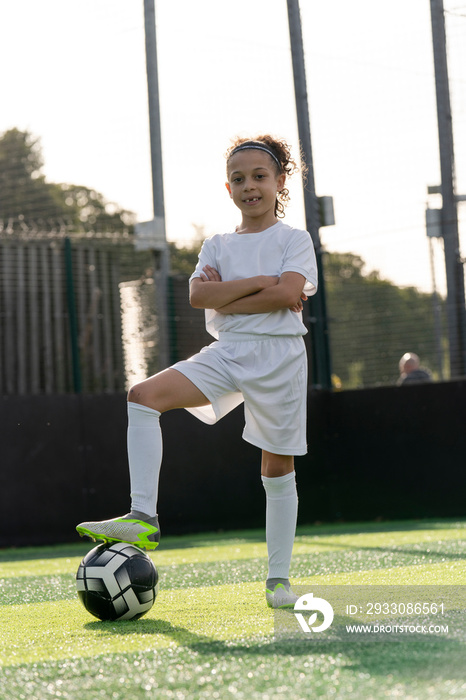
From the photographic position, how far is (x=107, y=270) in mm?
10016

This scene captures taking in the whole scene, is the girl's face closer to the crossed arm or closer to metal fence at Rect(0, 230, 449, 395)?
the crossed arm

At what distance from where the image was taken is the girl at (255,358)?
3.23 m

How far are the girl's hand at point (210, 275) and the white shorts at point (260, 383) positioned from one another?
236mm

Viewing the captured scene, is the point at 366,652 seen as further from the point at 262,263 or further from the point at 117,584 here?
the point at 262,263

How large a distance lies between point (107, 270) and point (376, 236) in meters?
2.82

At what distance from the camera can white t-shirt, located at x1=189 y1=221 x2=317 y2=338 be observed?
11.4 ft

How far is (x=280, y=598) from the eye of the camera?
324 centimetres

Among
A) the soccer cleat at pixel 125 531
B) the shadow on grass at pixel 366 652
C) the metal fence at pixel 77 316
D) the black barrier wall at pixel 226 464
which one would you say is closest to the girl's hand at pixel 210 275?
the soccer cleat at pixel 125 531

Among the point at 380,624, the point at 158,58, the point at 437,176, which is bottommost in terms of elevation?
the point at 380,624

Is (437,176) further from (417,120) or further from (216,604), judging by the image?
(216,604)

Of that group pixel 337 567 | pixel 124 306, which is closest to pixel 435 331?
pixel 124 306

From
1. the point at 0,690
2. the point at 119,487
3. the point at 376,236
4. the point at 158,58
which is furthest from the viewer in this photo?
the point at 158,58

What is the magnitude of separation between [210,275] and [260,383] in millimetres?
483

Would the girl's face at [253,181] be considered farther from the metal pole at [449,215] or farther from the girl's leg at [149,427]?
the metal pole at [449,215]
